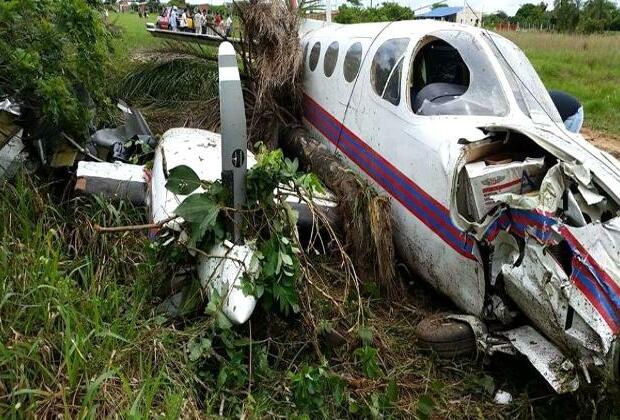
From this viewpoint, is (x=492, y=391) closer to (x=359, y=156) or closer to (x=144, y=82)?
(x=359, y=156)

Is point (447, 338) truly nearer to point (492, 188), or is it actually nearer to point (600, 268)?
point (492, 188)

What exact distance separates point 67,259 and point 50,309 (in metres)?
0.97

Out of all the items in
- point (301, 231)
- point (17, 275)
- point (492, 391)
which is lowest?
point (492, 391)

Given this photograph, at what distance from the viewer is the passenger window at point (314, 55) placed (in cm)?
734

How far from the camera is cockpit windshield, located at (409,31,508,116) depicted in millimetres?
4684

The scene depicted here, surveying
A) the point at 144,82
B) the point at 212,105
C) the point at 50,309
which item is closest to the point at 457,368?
the point at 50,309

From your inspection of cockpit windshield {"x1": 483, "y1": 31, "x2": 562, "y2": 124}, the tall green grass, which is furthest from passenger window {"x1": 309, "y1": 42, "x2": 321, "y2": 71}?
the tall green grass

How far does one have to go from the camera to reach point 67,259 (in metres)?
4.20

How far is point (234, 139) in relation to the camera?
3719mm

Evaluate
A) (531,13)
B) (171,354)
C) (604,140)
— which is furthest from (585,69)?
(531,13)

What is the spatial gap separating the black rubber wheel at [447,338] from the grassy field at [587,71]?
934cm

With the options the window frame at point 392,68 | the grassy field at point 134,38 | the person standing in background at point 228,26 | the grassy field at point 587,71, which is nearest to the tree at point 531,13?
the grassy field at point 587,71

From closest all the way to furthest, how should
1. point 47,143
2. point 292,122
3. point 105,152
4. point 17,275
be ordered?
point 17,275, point 47,143, point 105,152, point 292,122

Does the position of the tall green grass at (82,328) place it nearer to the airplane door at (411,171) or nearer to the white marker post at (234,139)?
the white marker post at (234,139)
